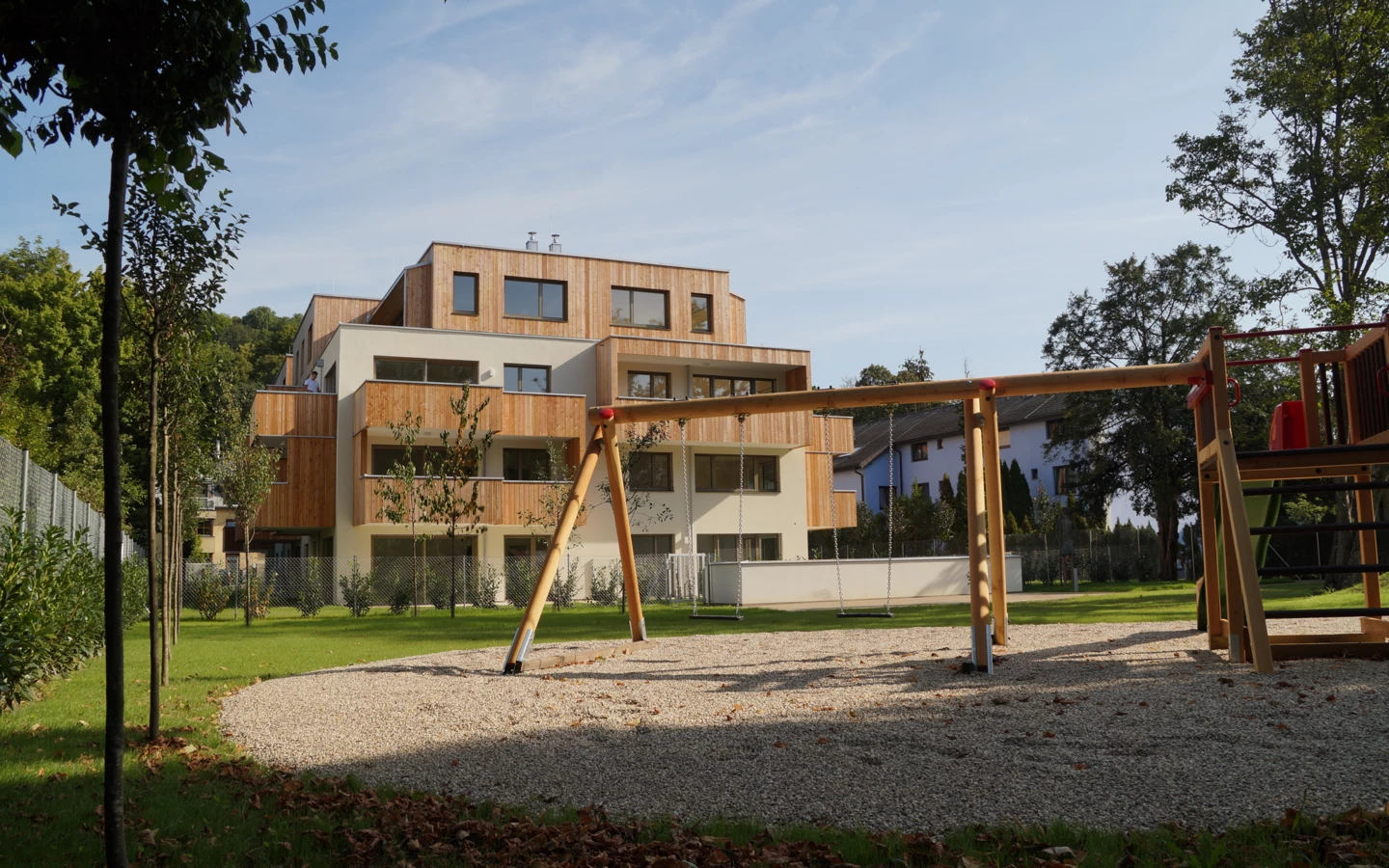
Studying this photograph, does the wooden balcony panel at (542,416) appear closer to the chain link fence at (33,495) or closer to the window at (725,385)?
the window at (725,385)

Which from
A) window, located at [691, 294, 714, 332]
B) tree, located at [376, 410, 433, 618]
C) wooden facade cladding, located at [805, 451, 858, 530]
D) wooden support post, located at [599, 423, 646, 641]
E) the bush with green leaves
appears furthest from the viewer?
Result: window, located at [691, 294, 714, 332]

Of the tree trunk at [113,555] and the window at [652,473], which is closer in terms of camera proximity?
the tree trunk at [113,555]

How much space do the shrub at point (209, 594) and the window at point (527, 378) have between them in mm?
11288

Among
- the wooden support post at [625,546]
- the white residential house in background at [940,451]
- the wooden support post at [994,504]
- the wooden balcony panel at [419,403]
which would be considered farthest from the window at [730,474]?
the wooden support post at [994,504]

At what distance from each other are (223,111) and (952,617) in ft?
59.2

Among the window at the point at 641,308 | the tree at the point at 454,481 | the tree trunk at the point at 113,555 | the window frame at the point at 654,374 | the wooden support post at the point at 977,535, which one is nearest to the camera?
the tree trunk at the point at 113,555

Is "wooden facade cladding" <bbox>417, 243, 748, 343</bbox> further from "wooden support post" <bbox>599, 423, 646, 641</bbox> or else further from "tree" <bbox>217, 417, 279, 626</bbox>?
Result: "wooden support post" <bbox>599, 423, 646, 641</bbox>

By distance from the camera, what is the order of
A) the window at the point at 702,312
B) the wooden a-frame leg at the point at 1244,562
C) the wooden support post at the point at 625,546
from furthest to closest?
1. the window at the point at 702,312
2. the wooden support post at the point at 625,546
3. the wooden a-frame leg at the point at 1244,562

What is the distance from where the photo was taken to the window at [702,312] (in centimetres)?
3975

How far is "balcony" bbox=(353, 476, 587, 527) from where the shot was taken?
102ft

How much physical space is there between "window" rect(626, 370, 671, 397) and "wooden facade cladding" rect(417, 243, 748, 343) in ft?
6.13

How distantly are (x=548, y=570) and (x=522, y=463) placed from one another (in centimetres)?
2353

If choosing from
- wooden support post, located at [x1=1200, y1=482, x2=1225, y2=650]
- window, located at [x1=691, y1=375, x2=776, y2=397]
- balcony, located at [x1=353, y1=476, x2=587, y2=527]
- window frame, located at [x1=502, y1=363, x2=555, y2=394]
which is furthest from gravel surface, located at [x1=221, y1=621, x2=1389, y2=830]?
window, located at [x1=691, y1=375, x2=776, y2=397]

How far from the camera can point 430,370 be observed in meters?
34.5
